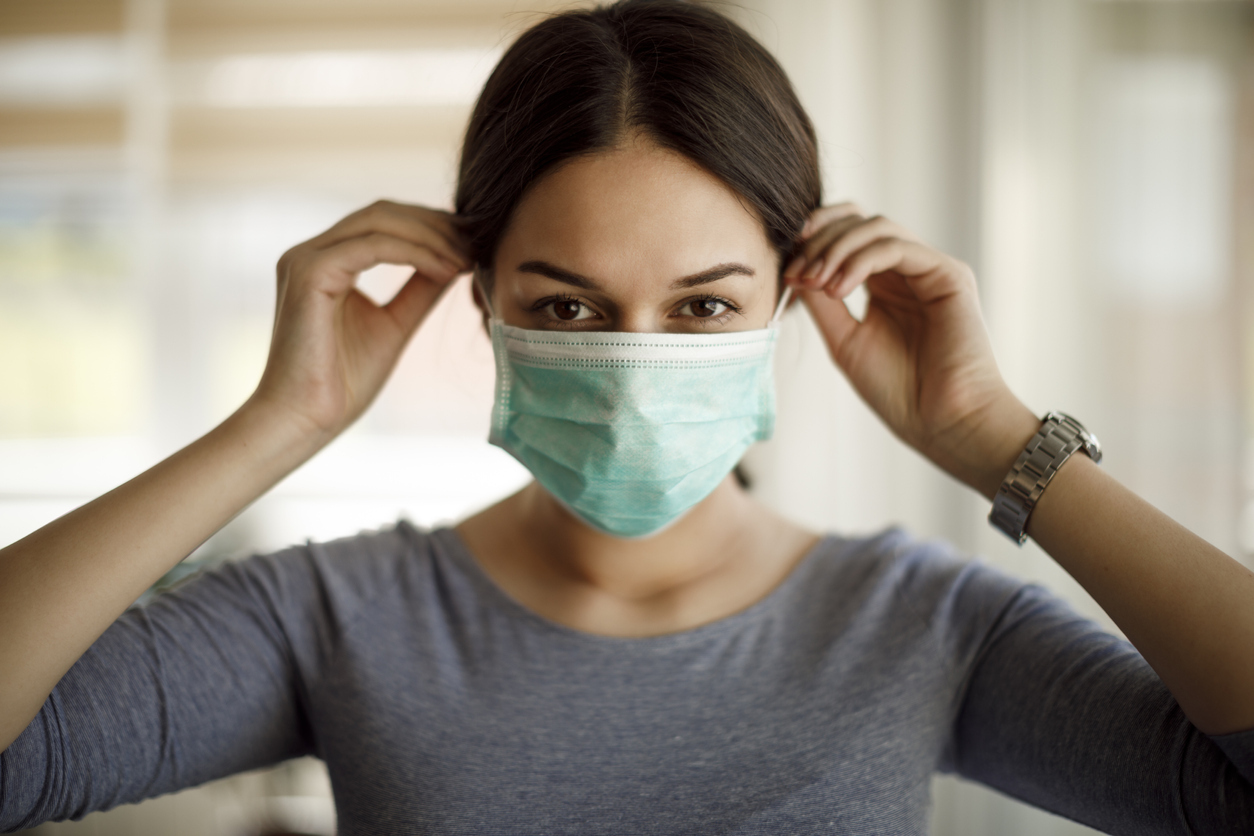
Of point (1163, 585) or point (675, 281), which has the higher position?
point (675, 281)

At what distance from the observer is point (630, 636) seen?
119 centimetres

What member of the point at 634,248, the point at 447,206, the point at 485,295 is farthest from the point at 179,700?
the point at 447,206

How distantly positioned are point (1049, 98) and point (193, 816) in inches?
138

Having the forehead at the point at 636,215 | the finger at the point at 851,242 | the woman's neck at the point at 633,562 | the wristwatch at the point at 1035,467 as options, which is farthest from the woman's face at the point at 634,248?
the wristwatch at the point at 1035,467

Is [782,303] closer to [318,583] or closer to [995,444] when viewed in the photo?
[995,444]

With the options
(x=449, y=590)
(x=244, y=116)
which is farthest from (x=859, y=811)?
(x=244, y=116)

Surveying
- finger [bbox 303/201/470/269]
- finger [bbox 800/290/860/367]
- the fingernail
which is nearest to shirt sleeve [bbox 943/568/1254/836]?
finger [bbox 800/290/860/367]

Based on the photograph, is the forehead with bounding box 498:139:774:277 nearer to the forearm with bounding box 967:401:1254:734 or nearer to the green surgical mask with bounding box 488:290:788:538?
the green surgical mask with bounding box 488:290:788:538

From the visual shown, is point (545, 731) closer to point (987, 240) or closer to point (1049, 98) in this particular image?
point (987, 240)

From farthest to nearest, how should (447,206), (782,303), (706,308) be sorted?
(447,206) → (782,303) → (706,308)

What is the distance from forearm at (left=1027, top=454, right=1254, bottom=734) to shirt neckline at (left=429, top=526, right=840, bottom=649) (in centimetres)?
37

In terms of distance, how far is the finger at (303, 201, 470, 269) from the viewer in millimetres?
1229

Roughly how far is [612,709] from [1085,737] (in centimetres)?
63

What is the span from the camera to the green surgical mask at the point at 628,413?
1113 millimetres
